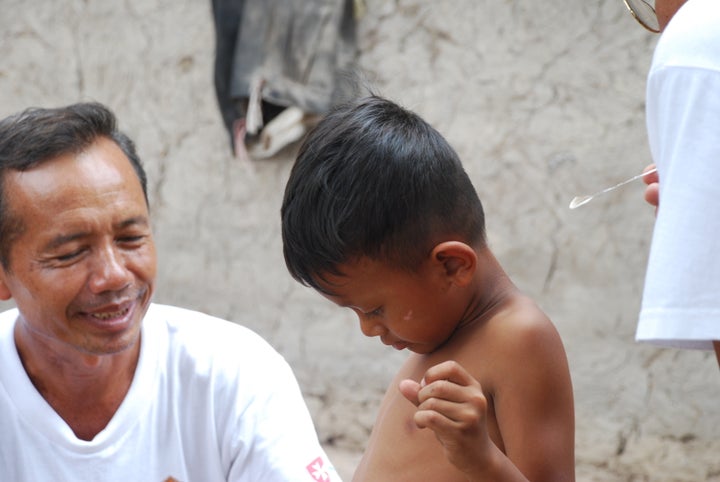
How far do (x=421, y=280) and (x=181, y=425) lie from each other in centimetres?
65

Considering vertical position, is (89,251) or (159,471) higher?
(89,251)

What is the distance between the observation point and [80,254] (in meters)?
2.05

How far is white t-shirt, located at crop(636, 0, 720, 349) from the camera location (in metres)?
1.23

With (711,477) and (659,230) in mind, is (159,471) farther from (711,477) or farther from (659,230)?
(711,477)

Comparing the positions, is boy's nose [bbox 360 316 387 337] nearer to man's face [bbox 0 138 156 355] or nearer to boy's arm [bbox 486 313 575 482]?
boy's arm [bbox 486 313 575 482]

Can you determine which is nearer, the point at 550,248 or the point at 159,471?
the point at 159,471

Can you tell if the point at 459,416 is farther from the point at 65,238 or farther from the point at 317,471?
the point at 65,238

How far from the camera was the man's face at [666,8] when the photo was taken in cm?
145

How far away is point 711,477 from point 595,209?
105 cm

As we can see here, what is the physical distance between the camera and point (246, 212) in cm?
488

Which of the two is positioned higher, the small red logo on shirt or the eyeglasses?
the eyeglasses

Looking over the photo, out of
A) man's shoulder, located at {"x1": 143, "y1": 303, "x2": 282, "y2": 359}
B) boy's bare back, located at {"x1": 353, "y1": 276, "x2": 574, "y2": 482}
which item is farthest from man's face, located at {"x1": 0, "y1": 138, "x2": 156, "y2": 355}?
boy's bare back, located at {"x1": 353, "y1": 276, "x2": 574, "y2": 482}

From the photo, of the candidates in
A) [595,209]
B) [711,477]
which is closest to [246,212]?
[595,209]

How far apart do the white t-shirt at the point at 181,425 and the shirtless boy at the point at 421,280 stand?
24 centimetres
